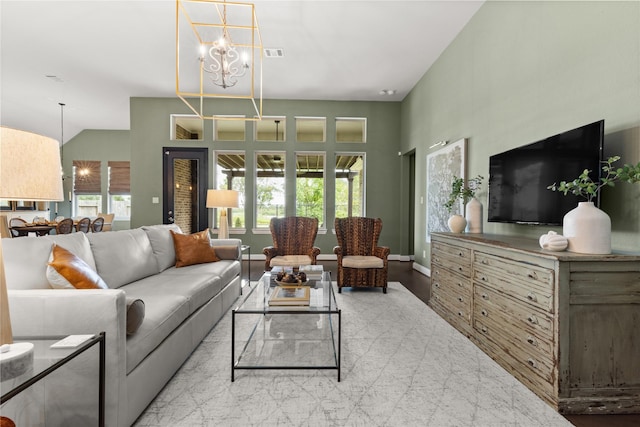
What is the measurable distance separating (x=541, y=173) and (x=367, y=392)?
2.12m

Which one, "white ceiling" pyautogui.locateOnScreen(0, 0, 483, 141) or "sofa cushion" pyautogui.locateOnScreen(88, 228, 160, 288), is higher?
"white ceiling" pyautogui.locateOnScreen(0, 0, 483, 141)

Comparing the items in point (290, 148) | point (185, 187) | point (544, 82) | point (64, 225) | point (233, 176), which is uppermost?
point (290, 148)

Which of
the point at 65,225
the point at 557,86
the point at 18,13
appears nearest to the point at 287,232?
the point at 557,86

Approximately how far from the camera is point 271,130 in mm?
6820

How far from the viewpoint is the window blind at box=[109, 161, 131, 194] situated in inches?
370

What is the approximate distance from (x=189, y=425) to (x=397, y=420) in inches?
43.0

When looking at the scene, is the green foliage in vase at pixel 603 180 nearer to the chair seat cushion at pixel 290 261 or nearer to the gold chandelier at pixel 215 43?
the gold chandelier at pixel 215 43

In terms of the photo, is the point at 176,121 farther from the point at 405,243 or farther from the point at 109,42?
the point at 405,243

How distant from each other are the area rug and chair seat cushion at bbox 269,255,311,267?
1.52 m

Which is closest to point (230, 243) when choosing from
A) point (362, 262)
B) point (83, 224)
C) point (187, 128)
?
point (362, 262)

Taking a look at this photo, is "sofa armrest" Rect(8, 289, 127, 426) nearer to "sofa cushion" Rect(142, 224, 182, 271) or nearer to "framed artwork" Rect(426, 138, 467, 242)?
"sofa cushion" Rect(142, 224, 182, 271)

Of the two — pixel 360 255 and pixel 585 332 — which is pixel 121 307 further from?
pixel 360 255

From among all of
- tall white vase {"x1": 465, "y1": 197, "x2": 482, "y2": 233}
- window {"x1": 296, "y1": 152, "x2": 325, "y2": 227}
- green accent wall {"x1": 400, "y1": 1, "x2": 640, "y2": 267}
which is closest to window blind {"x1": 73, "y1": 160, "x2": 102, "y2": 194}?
window {"x1": 296, "y1": 152, "x2": 325, "y2": 227}

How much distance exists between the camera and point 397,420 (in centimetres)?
162
